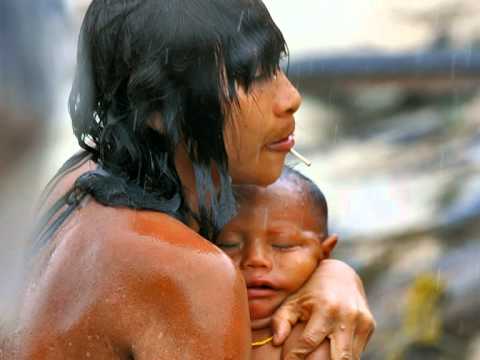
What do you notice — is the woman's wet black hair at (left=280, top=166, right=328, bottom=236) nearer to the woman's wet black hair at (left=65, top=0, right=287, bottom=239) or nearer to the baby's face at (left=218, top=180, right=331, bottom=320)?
the baby's face at (left=218, top=180, right=331, bottom=320)

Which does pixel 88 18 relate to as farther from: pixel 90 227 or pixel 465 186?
pixel 465 186

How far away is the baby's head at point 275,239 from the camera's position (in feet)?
9.91

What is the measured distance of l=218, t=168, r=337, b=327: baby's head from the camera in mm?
3020

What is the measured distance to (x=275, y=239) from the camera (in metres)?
3.09

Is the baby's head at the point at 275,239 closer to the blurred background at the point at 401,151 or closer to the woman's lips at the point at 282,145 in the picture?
the woman's lips at the point at 282,145

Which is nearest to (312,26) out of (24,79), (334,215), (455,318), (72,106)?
(334,215)

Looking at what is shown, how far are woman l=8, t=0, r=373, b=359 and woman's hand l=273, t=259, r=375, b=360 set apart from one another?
0.43 m

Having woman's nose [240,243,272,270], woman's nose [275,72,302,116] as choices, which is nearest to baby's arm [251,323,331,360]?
woman's nose [240,243,272,270]

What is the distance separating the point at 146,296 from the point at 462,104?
7.75 metres

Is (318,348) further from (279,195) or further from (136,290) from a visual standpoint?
(136,290)

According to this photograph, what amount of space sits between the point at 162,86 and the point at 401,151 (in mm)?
7035

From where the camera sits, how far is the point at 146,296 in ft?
7.25

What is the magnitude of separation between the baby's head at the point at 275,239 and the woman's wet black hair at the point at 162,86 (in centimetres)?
50

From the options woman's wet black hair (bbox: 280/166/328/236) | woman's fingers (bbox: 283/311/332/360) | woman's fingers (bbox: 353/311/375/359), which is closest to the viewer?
woman's fingers (bbox: 283/311/332/360)
